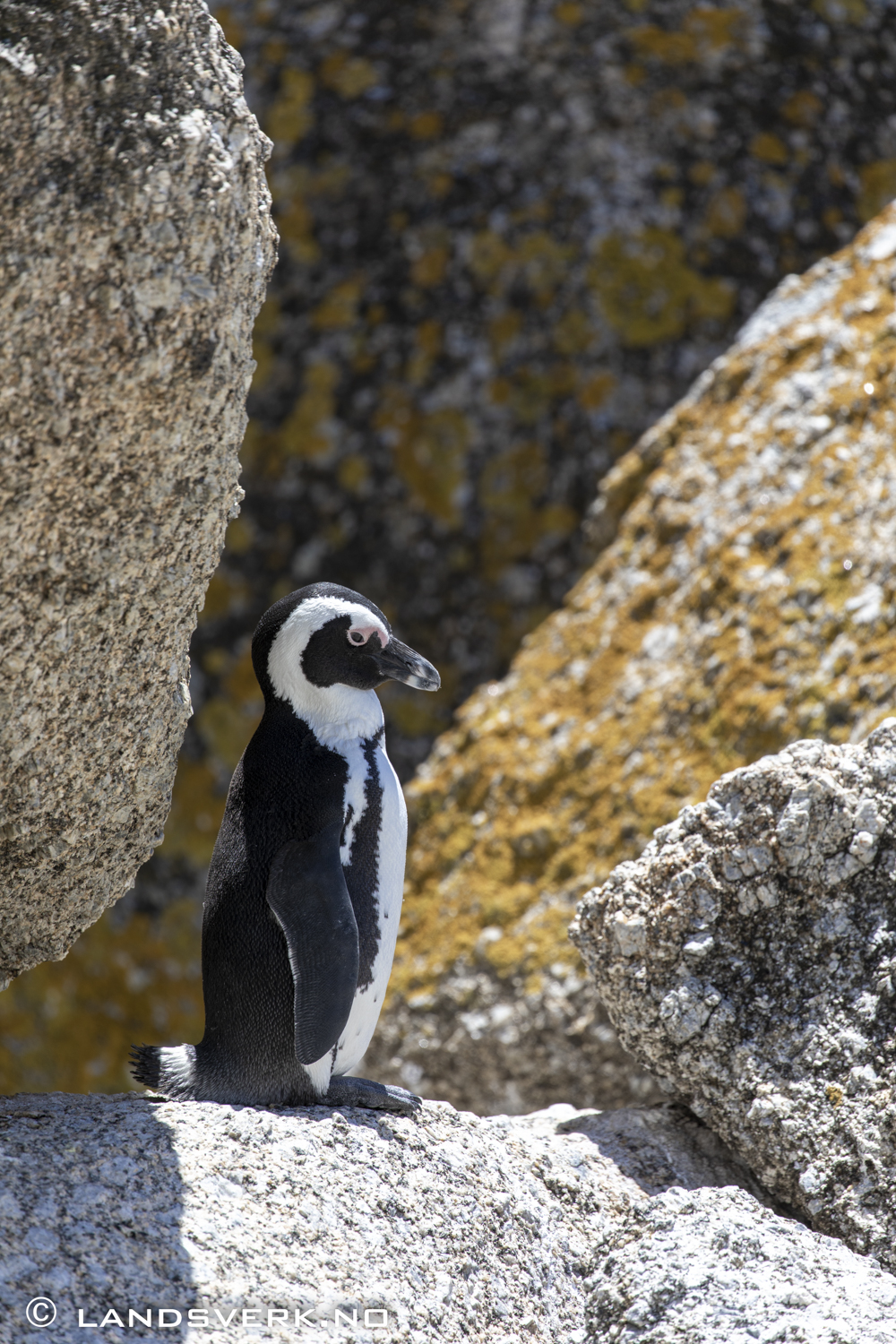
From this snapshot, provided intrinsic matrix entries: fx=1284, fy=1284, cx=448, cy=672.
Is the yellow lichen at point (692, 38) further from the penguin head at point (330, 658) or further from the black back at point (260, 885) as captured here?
the black back at point (260, 885)

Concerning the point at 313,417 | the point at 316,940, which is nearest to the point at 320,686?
the point at 316,940

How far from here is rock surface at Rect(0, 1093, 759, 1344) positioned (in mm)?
1525

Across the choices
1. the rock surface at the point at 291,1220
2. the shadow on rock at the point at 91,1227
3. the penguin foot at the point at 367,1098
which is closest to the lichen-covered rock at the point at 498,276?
the penguin foot at the point at 367,1098

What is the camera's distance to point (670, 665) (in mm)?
3010

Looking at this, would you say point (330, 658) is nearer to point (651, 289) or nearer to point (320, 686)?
point (320, 686)

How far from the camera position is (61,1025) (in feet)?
11.7

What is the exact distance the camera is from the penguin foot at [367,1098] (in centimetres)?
199

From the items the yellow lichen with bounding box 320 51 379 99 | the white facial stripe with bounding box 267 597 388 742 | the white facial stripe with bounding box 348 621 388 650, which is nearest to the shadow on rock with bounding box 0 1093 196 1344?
the white facial stripe with bounding box 267 597 388 742

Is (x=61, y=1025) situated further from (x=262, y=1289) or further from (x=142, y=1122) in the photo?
(x=262, y=1289)

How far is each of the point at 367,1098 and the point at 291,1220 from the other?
345 mm

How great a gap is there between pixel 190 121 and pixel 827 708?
65.0 inches

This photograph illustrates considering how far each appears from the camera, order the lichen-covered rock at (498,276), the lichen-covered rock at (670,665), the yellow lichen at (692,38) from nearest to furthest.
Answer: the lichen-covered rock at (670,665)
the lichen-covered rock at (498,276)
the yellow lichen at (692,38)

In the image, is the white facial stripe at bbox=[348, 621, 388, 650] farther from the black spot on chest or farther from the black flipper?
the black flipper

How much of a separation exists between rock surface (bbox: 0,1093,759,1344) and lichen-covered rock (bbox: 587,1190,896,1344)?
0.12 meters
